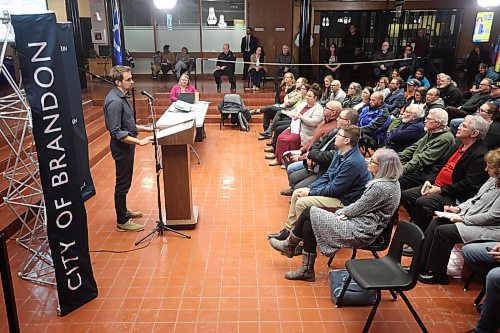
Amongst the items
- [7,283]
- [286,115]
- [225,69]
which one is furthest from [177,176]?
[225,69]

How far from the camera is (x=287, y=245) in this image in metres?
3.61

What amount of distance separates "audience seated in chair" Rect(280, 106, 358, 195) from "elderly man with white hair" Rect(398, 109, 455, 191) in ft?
2.38

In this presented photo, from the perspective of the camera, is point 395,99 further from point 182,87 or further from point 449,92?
point 182,87

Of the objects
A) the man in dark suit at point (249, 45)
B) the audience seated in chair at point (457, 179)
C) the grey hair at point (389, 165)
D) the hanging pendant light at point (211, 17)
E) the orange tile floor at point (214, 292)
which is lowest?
the orange tile floor at point (214, 292)

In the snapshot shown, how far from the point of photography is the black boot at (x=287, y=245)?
11.6ft

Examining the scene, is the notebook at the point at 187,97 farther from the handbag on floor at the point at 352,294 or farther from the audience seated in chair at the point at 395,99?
the handbag on floor at the point at 352,294

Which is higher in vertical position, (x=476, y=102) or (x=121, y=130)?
(x=121, y=130)

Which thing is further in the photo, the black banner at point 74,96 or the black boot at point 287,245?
the black banner at point 74,96

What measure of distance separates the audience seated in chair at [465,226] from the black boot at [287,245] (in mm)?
998

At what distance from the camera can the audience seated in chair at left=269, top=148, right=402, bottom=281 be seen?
301 centimetres

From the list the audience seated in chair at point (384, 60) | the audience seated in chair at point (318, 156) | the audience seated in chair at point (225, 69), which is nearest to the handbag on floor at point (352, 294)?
the audience seated in chair at point (318, 156)

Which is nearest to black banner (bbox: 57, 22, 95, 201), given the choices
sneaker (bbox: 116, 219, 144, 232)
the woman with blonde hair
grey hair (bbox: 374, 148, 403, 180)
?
sneaker (bbox: 116, 219, 144, 232)

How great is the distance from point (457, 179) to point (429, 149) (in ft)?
2.12

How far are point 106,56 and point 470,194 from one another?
40.3 feet
